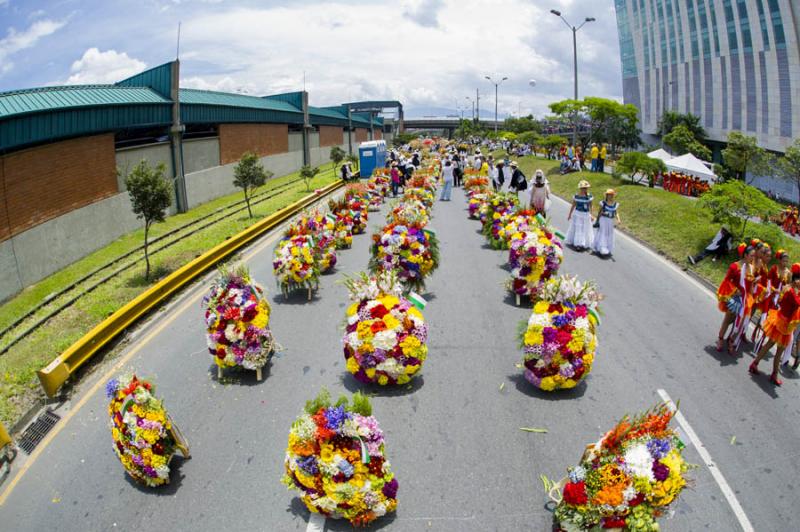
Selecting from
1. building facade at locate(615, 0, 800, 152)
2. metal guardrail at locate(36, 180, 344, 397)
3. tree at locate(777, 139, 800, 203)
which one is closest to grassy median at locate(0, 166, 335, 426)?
metal guardrail at locate(36, 180, 344, 397)

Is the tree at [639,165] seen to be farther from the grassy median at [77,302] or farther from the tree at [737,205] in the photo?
the grassy median at [77,302]

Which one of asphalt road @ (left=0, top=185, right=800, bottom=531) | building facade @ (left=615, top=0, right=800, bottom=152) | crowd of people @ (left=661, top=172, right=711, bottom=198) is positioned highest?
building facade @ (left=615, top=0, right=800, bottom=152)

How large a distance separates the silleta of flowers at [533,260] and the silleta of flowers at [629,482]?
19.4 ft

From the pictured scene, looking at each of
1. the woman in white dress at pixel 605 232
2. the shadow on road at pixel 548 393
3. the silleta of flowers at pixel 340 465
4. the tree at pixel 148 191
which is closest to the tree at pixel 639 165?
the woman in white dress at pixel 605 232

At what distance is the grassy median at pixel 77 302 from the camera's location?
25.4ft

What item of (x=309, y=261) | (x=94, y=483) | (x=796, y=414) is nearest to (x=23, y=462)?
(x=94, y=483)

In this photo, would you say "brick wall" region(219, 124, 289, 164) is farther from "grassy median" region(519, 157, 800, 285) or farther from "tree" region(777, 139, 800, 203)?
"tree" region(777, 139, 800, 203)

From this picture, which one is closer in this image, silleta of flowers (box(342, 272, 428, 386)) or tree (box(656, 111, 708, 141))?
silleta of flowers (box(342, 272, 428, 386))

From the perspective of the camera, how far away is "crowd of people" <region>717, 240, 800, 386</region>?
23.6ft

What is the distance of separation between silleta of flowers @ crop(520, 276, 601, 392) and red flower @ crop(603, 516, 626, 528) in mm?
2749

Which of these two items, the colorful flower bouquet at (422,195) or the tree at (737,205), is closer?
the tree at (737,205)

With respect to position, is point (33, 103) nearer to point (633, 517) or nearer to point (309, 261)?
point (309, 261)

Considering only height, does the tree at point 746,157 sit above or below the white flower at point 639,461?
above

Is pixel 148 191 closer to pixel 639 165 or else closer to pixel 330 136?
pixel 639 165
